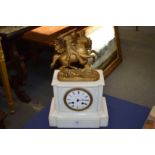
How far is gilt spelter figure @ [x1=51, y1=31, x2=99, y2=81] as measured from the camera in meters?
1.01

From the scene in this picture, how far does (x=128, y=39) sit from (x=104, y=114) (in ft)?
7.97

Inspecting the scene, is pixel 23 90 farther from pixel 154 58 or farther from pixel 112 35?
pixel 154 58

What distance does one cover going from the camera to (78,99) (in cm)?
109

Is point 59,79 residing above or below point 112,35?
above

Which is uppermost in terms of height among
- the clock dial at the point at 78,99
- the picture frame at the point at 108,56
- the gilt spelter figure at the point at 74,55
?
the gilt spelter figure at the point at 74,55

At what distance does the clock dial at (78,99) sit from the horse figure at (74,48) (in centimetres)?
14

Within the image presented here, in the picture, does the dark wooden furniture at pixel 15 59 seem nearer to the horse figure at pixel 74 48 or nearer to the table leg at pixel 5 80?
the table leg at pixel 5 80

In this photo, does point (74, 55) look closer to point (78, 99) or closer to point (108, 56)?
point (78, 99)

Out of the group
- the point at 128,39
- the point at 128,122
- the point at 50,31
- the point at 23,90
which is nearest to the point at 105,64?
the point at 50,31

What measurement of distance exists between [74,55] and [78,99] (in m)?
0.20

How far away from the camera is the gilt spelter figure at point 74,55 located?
1.01 m

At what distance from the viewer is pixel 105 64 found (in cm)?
245

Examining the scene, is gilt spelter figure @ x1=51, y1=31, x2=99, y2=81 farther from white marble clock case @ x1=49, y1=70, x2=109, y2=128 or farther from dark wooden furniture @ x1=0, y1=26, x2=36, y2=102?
dark wooden furniture @ x1=0, y1=26, x2=36, y2=102

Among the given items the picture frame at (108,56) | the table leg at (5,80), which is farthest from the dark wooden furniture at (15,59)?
the picture frame at (108,56)
